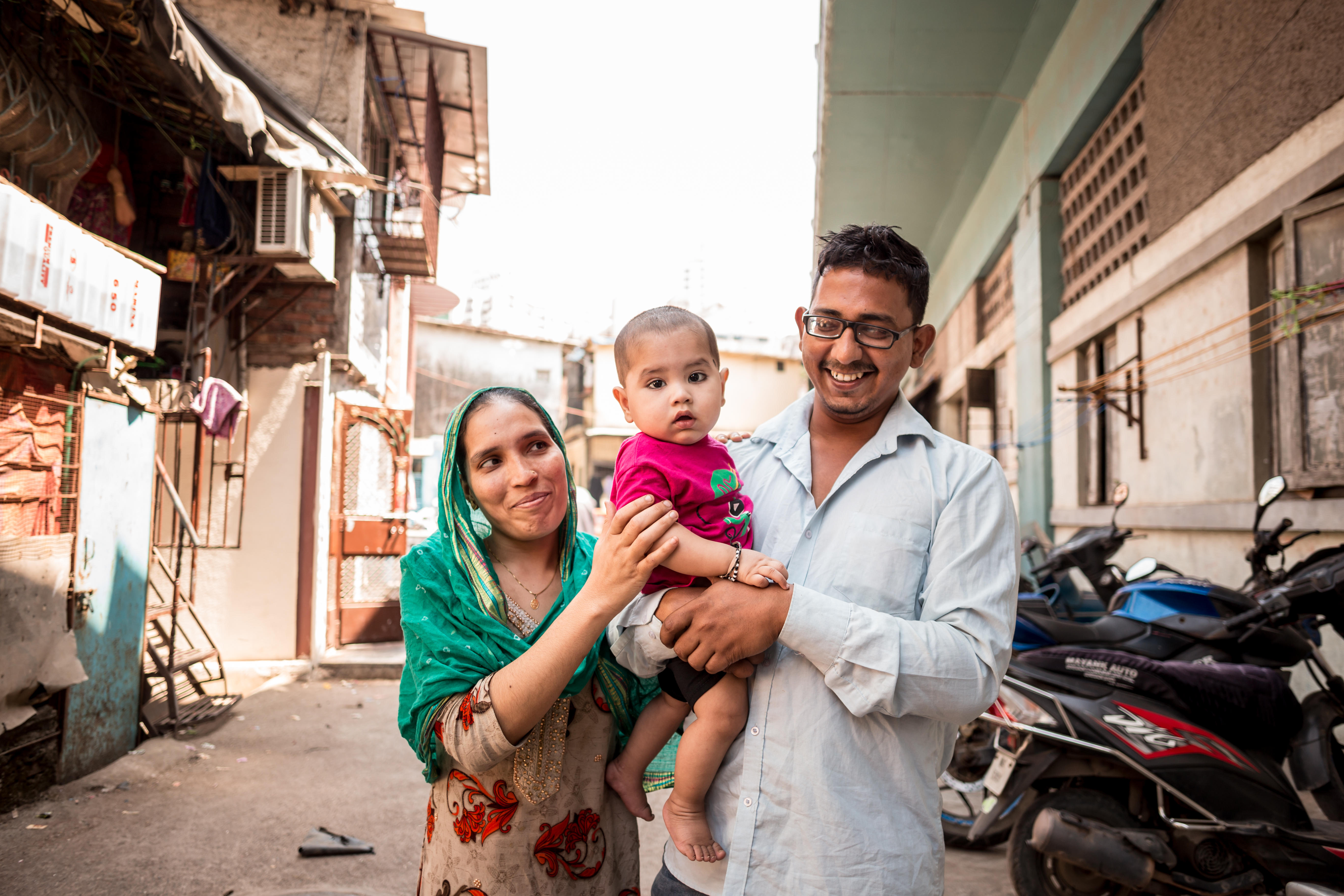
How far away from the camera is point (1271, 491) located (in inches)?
140

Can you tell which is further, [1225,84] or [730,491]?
[1225,84]

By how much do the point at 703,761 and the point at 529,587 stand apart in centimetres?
56

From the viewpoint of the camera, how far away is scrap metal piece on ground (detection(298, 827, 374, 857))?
13.3ft

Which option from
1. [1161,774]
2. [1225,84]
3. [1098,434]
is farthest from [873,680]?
[1098,434]

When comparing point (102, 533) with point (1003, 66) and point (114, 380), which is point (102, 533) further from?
point (1003, 66)

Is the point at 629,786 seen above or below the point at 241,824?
above

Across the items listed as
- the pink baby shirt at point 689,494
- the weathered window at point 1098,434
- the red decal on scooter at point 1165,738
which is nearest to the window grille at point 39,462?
the pink baby shirt at point 689,494

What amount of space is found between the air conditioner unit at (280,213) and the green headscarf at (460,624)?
6.43 metres

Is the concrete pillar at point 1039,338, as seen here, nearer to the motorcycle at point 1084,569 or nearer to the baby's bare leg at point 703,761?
the motorcycle at point 1084,569

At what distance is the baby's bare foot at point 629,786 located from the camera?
1.88 meters

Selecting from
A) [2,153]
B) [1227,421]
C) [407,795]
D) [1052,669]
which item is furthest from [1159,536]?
[2,153]

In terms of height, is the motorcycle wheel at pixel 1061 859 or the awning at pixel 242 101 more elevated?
the awning at pixel 242 101

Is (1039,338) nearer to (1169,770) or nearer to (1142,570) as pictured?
(1142,570)

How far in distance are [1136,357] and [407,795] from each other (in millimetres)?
6355
